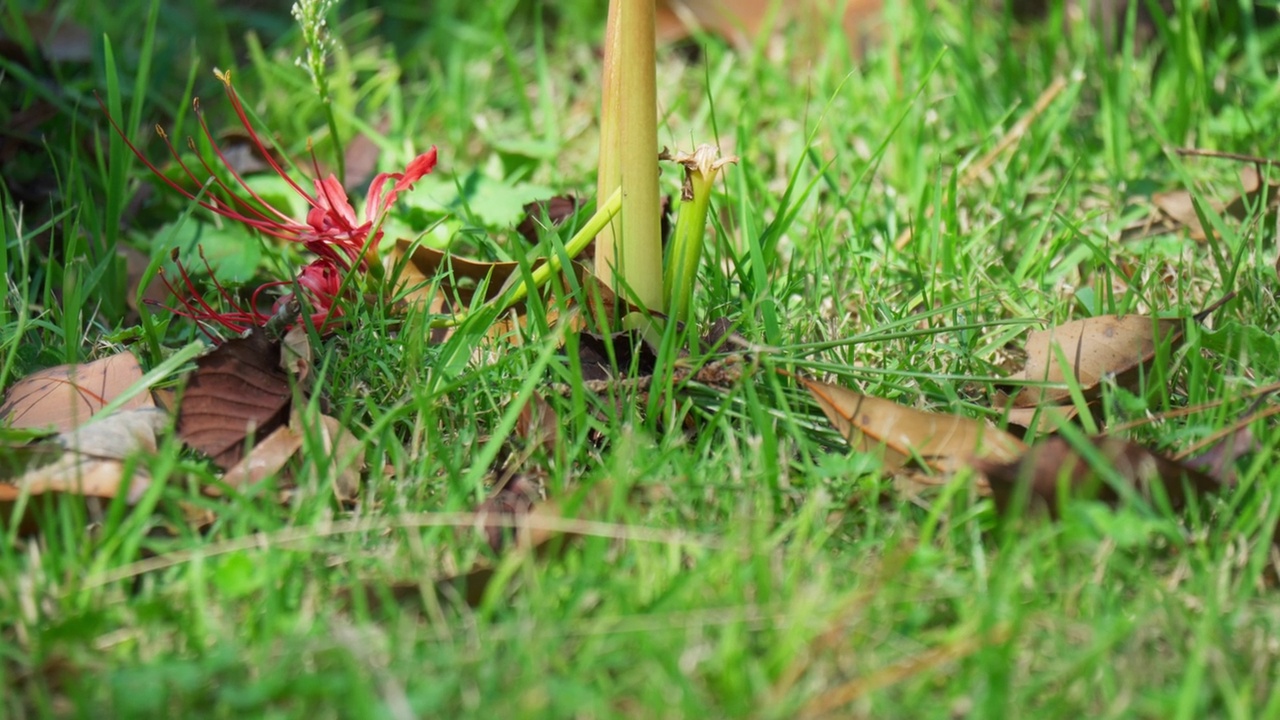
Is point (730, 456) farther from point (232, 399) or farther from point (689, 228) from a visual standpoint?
point (232, 399)

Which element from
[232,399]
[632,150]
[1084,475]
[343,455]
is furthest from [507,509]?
[1084,475]

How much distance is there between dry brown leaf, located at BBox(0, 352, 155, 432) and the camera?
1533mm

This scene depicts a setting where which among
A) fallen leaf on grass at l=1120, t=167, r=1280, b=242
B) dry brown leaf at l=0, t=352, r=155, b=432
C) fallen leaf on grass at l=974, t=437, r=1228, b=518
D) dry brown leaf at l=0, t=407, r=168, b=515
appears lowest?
fallen leaf on grass at l=974, t=437, r=1228, b=518

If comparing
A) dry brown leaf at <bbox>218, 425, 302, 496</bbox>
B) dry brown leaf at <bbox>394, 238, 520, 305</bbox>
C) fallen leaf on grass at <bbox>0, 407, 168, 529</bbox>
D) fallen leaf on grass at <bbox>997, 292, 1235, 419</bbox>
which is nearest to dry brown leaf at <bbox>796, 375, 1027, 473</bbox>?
fallen leaf on grass at <bbox>997, 292, 1235, 419</bbox>

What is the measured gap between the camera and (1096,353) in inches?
63.2

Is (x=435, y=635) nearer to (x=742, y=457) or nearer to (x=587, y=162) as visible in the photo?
(x=742, y=457)

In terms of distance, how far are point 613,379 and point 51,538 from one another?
25.4 inches

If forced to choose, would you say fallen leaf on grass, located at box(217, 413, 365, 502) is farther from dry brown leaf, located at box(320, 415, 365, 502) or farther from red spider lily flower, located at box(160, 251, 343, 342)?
red spider lily flower, located at box(160, 251, 343, 342)

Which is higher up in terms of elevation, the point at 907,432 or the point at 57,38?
the point at 57,38

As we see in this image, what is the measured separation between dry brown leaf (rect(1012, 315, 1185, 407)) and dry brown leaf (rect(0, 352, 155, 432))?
1141 mm

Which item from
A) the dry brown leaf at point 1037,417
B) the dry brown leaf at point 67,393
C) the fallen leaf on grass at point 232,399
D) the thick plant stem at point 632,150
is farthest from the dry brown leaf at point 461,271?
the dry brown leaf at point 1037,417

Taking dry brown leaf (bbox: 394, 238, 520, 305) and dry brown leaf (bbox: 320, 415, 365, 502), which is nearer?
dry brown leaf (bbox: 320, 415, 365, 502)

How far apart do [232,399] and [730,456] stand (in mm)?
604

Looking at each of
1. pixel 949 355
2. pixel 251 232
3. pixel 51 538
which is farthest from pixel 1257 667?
pixel 251 232
